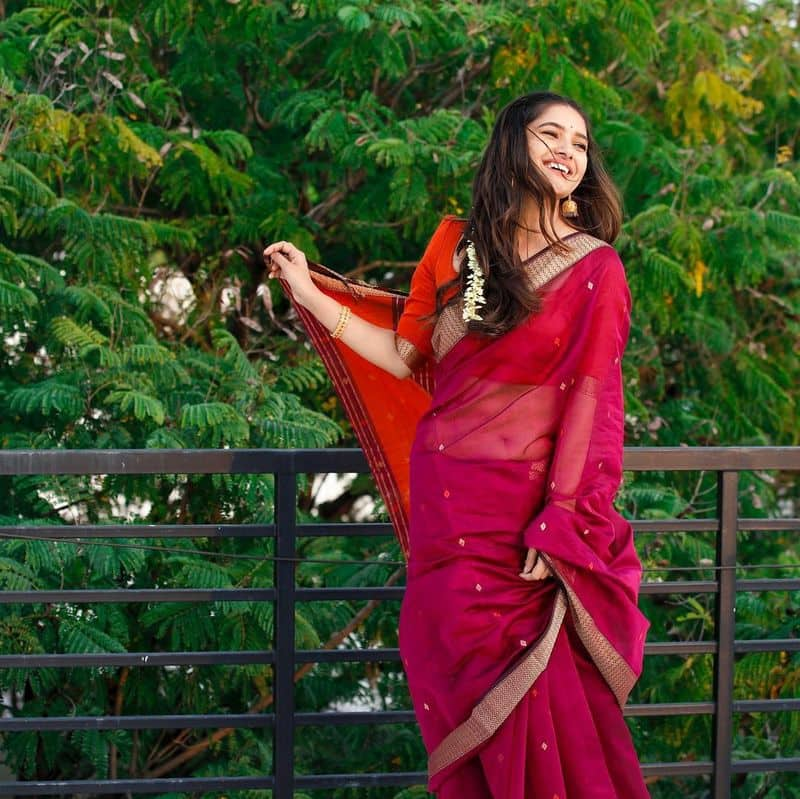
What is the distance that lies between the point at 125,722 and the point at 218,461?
0.65 metres

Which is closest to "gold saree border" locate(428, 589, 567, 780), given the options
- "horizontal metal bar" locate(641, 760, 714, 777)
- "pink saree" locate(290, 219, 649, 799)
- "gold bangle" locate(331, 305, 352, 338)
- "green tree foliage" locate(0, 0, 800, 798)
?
"pink saree" locate(290, 219, 649, 799)

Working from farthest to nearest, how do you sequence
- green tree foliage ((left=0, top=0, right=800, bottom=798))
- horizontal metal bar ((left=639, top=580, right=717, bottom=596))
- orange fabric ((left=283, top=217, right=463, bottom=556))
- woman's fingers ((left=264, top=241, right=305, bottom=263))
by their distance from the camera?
green tree foliage ((left=0, top=0, right=800, bottom=798)) < horizontal metal bar ((left=639, top=580, right=717, bottom=596)) < orange fabric ((left=283, top=217, right=463, bottom=556)) < woman's fingers ((left=264, top=241, right=305, bottom=263))

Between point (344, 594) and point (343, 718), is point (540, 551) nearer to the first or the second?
point (344, 594)

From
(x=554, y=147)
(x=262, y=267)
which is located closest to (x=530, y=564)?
(x=554, y=147)

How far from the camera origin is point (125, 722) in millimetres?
3027

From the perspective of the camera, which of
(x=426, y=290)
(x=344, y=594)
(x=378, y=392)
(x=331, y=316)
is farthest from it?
(x=344, y=594)

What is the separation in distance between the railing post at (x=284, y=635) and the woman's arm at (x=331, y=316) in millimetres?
483

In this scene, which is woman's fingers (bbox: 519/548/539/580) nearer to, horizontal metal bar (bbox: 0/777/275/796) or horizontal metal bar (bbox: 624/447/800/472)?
horizontal metal bar (bbox: 624/447/800/472)

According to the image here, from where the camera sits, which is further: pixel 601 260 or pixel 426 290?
pixel 426 290

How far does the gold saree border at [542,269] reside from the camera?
2418 millimetres

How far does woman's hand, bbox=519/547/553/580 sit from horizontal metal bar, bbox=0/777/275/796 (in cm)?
107

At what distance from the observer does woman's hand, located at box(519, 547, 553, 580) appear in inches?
94.0

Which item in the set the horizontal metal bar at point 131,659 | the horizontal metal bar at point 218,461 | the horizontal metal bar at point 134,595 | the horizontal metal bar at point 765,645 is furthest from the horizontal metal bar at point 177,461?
the horizontal metal bar at point 765,645

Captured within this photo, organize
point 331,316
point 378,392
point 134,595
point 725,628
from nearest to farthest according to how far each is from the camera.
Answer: point 331,316, point 378,392, point 134,595, point 725,628
